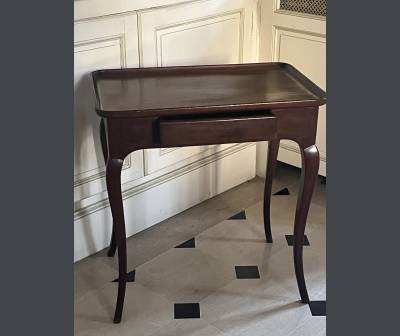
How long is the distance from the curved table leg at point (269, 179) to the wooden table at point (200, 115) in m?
0.31

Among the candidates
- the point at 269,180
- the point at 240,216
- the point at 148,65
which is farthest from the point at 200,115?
the point at 240,216

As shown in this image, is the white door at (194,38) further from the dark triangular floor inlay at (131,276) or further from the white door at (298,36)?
the dark triangular floor inlay at (131,276)

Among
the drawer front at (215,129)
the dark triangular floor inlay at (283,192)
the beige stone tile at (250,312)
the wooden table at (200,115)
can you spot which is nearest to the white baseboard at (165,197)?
the dark triangular floor inlay at (283,192)

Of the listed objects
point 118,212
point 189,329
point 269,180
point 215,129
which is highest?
point 215,129

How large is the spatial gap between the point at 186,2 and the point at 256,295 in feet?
3.62

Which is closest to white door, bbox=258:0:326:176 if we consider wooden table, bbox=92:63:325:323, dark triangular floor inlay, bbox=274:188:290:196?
dark triangular floor inlay, bbox=274:188:290:196

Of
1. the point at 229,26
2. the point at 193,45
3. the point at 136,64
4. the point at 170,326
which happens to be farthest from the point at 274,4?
the point at 170,326

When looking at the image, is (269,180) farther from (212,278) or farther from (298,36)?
(298,36)

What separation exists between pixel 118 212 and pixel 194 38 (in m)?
0.88

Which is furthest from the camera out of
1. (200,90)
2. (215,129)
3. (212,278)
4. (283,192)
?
(283,192)

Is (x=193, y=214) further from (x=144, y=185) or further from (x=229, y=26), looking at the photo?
(x=229, y=26)

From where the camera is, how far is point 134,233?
259 centimetres

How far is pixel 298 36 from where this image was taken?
108 inches

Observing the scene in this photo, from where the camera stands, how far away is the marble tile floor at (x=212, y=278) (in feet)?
6.81
